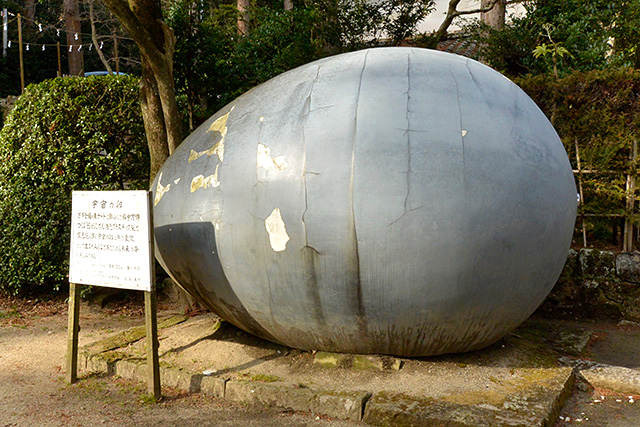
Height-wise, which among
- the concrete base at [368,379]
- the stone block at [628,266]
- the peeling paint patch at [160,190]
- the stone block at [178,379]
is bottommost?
the stone block at [178,379]

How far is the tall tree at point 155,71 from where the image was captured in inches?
201

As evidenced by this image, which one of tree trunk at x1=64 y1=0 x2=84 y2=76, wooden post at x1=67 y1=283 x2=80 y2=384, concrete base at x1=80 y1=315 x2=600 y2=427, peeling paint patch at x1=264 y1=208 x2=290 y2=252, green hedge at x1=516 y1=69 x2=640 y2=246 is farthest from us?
tree trunk at x1=64 y1=0 x2=84 y2=76

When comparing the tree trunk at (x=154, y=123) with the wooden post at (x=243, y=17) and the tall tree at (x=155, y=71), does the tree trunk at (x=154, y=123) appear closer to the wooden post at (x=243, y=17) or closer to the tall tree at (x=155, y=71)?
the tall tree at (x=155, y=71)

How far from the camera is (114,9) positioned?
4.91 meters

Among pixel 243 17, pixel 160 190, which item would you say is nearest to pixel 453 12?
pixel 243 17

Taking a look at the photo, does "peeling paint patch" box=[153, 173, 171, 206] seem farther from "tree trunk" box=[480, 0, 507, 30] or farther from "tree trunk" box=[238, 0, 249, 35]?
"tree trunk" box=[480, 0, 507, 30]

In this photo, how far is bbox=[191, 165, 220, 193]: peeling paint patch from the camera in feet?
12.7

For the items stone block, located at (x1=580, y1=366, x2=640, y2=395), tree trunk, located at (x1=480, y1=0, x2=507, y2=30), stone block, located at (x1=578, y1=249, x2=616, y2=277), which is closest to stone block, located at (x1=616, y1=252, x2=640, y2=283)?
stone block, located at (x1=578, y1=249, x2=616, y2=277)

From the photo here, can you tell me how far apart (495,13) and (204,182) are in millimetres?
8892

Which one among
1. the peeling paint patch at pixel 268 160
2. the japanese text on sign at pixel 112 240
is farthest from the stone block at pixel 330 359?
the peeling paint patch at pixel 268 160

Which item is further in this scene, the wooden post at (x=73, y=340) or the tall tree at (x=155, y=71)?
the tall tree at (x=155, y=71)

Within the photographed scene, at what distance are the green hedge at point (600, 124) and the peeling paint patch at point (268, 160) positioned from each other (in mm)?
4147

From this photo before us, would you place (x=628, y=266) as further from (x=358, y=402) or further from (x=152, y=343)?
(x=152, y=343)

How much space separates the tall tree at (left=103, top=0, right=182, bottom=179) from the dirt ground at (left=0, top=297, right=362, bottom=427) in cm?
209
